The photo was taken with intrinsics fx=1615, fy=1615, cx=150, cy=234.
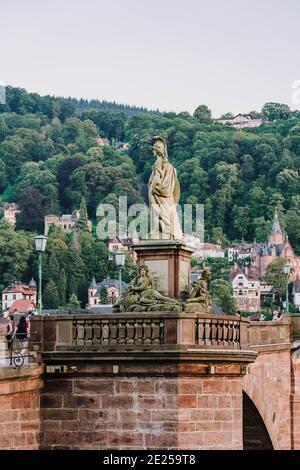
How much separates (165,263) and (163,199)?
1252 millimetres

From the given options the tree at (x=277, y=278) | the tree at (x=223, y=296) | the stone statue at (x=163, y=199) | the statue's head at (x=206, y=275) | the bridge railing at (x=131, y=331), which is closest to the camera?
the bridge railing at (x=131, y=331)

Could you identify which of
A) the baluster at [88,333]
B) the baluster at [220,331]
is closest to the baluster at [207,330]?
the baluster at [220,331]

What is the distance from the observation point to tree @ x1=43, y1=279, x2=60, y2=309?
15875 centimetres

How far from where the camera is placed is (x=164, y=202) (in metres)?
27.2

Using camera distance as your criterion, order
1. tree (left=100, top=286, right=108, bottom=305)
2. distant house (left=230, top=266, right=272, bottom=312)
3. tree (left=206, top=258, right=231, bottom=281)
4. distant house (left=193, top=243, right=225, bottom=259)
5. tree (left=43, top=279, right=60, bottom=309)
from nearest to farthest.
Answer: tree (left=100, top=286, right=108, bottom=305) → tree (left=43, top=279, right=60, bottom=309) → distant house (left=193, top=243, right=225, bottom=259) → tree (left=206, top=258, right=231, bottom=281) → distant house (left=230, top=266, right=272, bottom=312)

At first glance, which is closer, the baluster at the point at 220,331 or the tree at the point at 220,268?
the baluster at the point at 220,331

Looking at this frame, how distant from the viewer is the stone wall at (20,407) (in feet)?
78.5

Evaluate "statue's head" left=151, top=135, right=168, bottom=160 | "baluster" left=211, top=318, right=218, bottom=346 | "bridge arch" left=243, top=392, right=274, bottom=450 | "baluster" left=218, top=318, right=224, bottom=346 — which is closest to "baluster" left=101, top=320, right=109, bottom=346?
"baluster" left=211, top=318, right=218, bottom=346

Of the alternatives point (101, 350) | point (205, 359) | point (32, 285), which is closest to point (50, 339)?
point (101, 350)

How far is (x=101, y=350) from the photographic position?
2503 cm

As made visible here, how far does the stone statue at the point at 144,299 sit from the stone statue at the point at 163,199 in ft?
2.96

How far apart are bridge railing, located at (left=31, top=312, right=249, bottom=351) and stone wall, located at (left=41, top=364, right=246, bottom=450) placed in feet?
1.22

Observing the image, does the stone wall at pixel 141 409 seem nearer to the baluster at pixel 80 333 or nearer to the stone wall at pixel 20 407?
the stone wall at pixel 20 407

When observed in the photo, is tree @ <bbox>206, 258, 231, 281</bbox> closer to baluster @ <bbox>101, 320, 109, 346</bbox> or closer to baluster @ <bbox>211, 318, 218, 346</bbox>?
baluster @ <bbox>211, 318, 218, 346</bbox>
